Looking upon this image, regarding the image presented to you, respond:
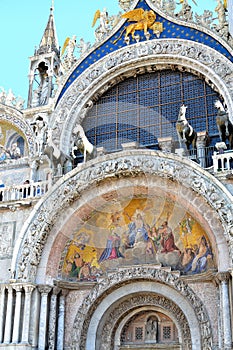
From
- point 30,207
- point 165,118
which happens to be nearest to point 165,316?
point 30,207

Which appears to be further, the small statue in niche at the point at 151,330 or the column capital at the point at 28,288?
the small statue in niche at the point at 151,330

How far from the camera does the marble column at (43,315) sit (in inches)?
559

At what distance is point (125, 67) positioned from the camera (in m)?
18.3

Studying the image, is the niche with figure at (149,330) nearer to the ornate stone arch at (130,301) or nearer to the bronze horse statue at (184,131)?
the ornate stone arch at (130,301)

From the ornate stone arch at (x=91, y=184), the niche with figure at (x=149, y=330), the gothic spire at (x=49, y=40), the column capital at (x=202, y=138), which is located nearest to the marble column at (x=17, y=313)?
the ornate stone arch at (x=91, y=184)

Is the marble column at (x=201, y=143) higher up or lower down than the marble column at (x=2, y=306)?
higher up

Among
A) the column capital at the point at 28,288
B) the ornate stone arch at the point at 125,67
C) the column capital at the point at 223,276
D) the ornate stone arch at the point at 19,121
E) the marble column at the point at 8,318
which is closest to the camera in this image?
the column capital at the point at 223,276

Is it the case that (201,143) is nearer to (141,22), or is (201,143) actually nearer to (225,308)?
(141,22)

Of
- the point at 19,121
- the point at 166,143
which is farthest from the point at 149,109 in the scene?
the point at 19,121

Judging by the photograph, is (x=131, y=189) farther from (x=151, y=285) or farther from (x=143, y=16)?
(x=143, y=16)

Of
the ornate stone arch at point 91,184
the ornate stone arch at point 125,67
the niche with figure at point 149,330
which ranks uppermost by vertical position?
the ornate stone arch at point 125,67

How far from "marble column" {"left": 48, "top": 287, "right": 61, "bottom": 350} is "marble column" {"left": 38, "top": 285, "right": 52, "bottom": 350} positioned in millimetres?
200

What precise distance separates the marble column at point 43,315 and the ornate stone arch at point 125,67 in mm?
5048

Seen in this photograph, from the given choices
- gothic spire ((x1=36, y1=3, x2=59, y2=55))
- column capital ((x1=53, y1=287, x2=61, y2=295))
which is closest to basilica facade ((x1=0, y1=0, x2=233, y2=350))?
column capital ((x1=53, y1=287, x2=61, y2=295))
